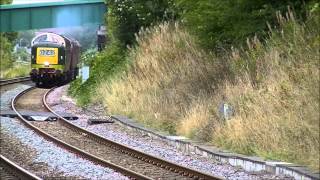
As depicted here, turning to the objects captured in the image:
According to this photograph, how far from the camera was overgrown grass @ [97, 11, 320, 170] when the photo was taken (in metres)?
10.3

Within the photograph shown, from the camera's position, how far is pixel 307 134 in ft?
32.1

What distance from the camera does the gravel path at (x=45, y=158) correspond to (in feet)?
35.0

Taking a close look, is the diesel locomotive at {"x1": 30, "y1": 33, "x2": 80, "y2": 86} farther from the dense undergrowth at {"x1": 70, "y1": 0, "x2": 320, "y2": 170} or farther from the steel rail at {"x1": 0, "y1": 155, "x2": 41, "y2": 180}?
the steel rail at {"x1": 0, "y1": 155, "x2": 41, "y2": 180}

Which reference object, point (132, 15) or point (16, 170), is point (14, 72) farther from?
point (16, 170)

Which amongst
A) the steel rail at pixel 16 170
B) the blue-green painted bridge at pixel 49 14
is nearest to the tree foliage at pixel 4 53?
the blue-green painted bridge at pixel 49 14

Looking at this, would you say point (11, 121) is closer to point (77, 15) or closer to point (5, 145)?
point (5, 145)

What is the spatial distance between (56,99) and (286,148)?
20309 millimetres

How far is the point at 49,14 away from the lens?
144 ft

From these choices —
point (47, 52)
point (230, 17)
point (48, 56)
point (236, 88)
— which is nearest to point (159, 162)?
point (236, 88)

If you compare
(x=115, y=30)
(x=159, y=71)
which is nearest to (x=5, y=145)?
(x=159, y=71)

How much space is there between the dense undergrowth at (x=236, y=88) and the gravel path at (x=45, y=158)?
8.81ft

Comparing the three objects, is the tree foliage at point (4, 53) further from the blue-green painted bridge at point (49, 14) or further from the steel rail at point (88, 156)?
the steel rail at point (88, 156)

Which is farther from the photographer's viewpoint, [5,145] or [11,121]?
[11,121]

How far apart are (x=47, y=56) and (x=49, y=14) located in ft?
13.1
